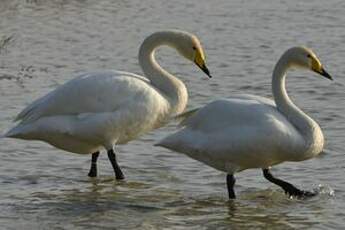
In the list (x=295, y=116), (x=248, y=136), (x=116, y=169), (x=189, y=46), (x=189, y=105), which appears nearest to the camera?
(x=248, y=136)

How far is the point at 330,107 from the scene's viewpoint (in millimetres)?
11469

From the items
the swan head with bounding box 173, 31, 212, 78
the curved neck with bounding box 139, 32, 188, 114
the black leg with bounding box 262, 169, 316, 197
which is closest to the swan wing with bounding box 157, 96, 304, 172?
the black leg with bounding box 262, 169, 316, 197

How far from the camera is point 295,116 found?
8.63 metres

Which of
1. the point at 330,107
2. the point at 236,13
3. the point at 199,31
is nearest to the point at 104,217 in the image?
the point at 330,107

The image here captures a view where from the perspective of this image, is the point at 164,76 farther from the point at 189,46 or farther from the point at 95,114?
the point at 95,114

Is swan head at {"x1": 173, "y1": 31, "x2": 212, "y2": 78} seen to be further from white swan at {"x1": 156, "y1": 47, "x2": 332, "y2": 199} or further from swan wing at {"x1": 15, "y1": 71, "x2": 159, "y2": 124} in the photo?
white swan at {"x1": 156, "y1": 47, "x2": 332, "y2": 199}

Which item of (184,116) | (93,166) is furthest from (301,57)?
(93,166)

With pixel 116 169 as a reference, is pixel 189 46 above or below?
above

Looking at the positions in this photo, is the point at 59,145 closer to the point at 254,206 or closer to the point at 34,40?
the point at 254,206

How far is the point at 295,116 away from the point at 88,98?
1599mm

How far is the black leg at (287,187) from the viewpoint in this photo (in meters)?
8.59

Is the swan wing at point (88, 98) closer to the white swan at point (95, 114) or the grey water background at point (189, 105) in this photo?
the white swan at point (95, 114)

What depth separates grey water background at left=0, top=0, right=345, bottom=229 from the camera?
8117mm

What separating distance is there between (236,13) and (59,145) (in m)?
9.17
